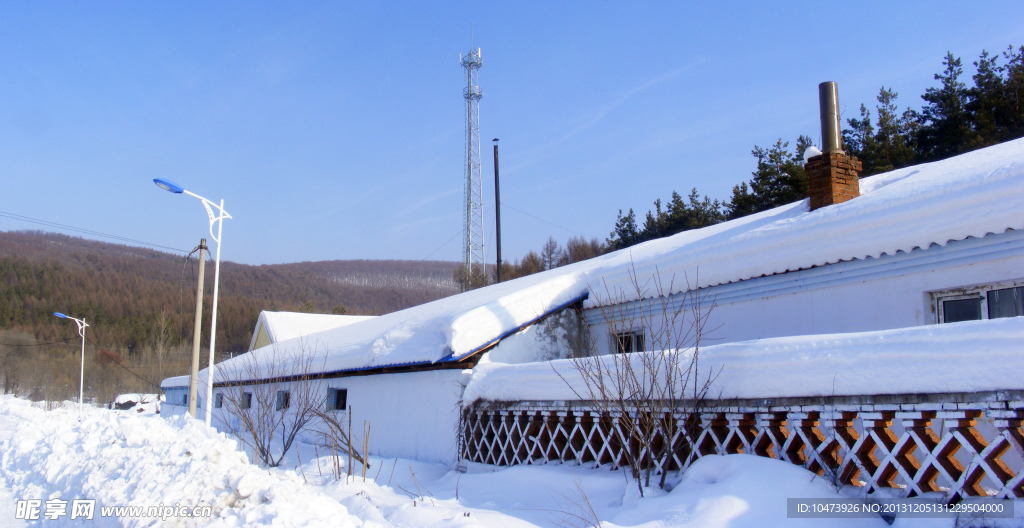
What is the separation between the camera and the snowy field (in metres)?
5.33

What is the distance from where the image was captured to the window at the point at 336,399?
14.9 metres

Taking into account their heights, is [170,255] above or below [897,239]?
above

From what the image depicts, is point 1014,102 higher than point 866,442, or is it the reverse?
point 1014,102

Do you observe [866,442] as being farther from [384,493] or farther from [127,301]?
[127,301]

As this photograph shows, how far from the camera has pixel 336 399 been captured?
15102mm

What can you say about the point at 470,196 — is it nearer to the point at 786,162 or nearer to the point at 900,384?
the point at 786,162

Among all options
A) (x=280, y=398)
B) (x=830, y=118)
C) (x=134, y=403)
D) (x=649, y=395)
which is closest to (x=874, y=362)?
(x=649, y=395)

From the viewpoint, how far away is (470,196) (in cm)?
3609

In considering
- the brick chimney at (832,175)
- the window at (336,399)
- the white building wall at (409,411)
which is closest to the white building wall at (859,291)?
the brick chimney at (832,175)

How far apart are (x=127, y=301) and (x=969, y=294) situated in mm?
99607

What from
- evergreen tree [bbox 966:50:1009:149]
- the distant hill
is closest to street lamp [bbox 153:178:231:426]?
evergreen tree [bbox 966:50:1009:149]

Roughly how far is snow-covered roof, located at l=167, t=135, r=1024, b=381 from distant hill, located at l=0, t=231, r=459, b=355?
2032 inches

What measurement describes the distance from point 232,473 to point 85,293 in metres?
99.3

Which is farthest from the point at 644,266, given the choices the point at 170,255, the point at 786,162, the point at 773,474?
the point at 170,255
